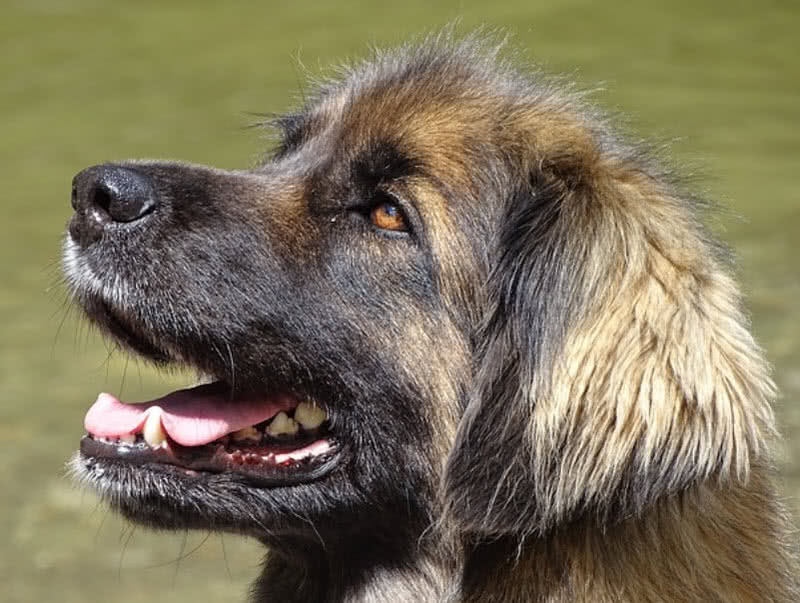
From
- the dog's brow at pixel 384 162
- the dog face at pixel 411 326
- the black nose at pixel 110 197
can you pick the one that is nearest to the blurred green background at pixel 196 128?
the dog face at pixel 411 326

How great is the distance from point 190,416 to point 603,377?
3.17 feet

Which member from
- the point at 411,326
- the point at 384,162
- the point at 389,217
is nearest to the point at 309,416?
the point at 411,326

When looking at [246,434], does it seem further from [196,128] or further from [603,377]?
[196,128]

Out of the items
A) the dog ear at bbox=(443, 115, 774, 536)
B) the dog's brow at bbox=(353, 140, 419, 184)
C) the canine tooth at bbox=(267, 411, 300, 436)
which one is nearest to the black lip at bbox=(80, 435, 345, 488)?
the canine tooth at bbox=(267, 411, 300, 436)

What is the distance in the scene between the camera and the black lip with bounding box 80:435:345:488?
3557mm

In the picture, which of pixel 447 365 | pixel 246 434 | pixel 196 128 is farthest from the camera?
pixel 196 128

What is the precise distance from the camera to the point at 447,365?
3549mm

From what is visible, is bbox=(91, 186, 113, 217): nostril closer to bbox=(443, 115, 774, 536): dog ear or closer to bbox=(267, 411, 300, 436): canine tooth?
bbox=(267, 411, 300, 436): canine tooth

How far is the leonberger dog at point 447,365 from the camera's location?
335 cm

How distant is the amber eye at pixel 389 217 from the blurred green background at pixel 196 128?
0.98 m

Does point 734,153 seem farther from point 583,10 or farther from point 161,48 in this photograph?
point 161,48

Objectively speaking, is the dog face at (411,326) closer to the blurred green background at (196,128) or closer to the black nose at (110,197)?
the black nose at (110,197)

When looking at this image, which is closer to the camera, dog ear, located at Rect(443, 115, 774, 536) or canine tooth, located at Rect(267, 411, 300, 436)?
dog ear, located at Rect(443, 115, 774, 536)

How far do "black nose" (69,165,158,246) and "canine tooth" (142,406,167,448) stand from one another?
1.39 feet
